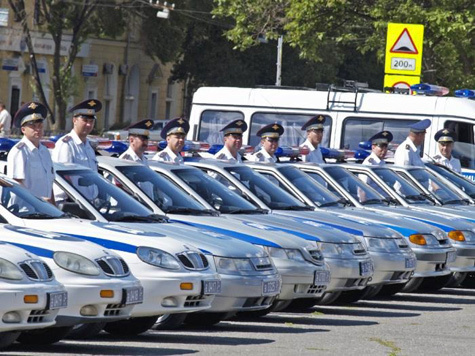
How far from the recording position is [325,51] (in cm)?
6162

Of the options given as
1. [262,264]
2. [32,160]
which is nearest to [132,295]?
[262,264]

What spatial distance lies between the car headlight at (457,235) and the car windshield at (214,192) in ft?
10.8

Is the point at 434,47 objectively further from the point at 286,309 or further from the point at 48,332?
the point at 48,332

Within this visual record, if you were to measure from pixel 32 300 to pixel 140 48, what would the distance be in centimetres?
5431

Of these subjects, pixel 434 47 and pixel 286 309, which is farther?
pixel 434 47

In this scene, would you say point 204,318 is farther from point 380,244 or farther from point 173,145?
point 173,145

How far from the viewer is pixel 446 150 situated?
2216cm

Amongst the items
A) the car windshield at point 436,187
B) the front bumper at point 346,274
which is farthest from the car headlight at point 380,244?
the car windshield at point 436,187

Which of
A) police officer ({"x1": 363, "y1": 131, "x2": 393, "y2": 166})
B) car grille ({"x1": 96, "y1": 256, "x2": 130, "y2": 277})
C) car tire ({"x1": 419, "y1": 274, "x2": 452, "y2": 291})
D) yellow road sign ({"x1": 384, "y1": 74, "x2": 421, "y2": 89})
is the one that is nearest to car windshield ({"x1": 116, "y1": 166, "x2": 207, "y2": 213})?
car grille ({"x1": 96, "y1": 256, "x2": 130, "y2": 277})

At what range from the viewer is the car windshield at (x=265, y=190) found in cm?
1572

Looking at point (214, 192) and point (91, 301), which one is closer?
point (91, 301)

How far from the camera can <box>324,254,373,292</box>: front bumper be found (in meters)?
14.3

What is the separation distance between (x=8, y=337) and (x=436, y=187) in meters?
10.2

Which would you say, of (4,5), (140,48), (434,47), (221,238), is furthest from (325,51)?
(221,238)
